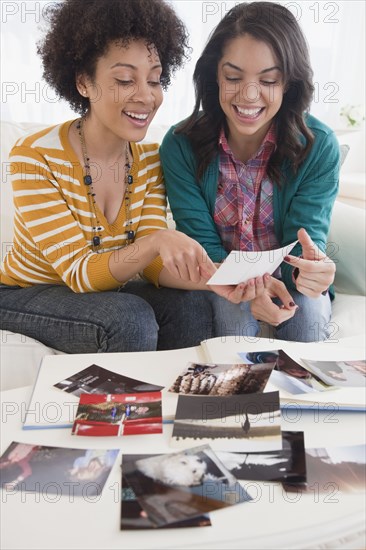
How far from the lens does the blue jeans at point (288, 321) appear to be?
4.69 ft

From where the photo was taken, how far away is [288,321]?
144cm

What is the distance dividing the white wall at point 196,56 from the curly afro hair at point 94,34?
3.70 ft

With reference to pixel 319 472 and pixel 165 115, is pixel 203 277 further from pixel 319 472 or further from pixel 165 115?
pixel 165 115

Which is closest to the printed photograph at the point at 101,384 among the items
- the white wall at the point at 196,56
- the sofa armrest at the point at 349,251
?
the sofa armrest at the point at 349,251

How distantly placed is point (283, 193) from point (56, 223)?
54 centimetres

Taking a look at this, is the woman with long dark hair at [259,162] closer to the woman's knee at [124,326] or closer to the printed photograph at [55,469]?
the woman's knee at [124,326]

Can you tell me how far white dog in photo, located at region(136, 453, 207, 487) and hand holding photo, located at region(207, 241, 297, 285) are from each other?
385mm

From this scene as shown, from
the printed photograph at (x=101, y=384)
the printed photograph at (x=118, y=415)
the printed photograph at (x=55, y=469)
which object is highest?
the printed photograph at (x=55, y=469)

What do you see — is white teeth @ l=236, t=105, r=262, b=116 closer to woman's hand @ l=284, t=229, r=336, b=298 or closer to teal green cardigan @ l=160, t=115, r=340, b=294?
teal green cardigan @ l=160, t=115, r=340, b=294

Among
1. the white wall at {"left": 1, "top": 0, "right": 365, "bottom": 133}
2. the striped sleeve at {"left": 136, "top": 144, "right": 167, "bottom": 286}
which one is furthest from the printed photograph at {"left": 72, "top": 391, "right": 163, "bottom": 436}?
the white wall at {"left": 1, "top": 0, "right": 365, "bottom": 133}

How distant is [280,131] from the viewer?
153 centimetres

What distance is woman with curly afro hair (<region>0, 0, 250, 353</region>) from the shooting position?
1.33 metres

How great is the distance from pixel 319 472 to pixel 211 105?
1.01 metres

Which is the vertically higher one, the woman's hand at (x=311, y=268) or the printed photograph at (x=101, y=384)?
the woman's hand at (x=311, y=268)
